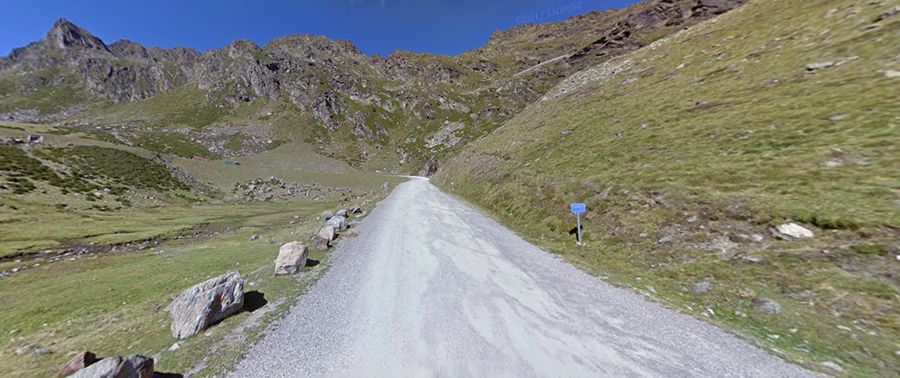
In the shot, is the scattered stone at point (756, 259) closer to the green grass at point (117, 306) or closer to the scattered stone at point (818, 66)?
the green grass at point (117, 306)

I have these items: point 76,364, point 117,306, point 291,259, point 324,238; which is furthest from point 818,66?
point 117,306

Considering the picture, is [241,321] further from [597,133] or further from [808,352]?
[597,133]

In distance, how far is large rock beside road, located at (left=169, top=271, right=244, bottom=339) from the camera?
695cm

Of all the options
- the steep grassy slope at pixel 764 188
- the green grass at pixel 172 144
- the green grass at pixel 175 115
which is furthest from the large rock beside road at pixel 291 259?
the green grass at pixel 175 115

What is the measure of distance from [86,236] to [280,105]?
649 ft

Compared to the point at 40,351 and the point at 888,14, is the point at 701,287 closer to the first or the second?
the point at 40,351

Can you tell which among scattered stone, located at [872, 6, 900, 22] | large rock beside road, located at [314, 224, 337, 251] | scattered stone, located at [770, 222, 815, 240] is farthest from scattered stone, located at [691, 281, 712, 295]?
scattered stone, located at [872, 6, 900, 22]

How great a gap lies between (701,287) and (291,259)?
14028 mm

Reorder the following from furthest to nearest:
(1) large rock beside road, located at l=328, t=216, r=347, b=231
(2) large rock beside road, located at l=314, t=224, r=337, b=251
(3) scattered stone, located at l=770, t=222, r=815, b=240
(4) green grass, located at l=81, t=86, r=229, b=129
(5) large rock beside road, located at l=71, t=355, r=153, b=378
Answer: (4) green grass, located at l=81, t=86, r=229, b=129, (1) large rock beside road, located at l=328, t=216, r=347, b=231, (2) large rock beside road, located at l=314, t=224, r=337, b=251, (3) scattered stone, located at l=770, t=222, r=815, b=240, (5) large rock beside road, located at l=71, t=355, r=153, b=378

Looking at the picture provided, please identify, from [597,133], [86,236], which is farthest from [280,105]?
[597,133]

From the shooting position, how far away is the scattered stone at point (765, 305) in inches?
281

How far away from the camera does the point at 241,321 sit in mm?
7449

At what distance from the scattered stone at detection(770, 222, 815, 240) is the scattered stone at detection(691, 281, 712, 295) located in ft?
10.2

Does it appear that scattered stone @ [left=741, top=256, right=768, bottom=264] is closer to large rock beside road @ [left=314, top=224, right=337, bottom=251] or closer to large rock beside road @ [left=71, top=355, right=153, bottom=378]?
large rock beside road @ [left=71, top=355, right=153, bottom=378]
